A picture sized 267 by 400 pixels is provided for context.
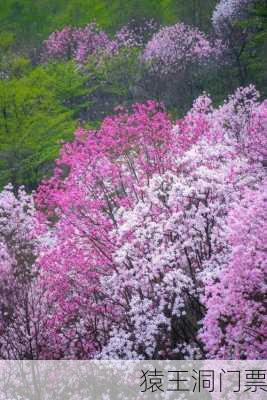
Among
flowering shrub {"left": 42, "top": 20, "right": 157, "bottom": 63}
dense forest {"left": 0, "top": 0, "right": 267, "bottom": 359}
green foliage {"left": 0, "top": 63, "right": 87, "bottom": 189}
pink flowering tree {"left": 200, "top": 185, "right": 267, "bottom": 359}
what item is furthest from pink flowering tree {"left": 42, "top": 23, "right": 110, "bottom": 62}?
pink flowering tree {"left": 200, "top": 185, "right": 267, "bottom": 359}

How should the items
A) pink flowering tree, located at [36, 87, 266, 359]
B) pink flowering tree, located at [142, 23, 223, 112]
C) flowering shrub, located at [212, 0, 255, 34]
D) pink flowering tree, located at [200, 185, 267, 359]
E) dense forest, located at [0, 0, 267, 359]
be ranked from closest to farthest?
pink flowering tree, located at [200, 185, 267, 359] < dense forest, located at [0, 0, 267, 359] < pink flowering tree, located at [36, 87, 266, 359] < pink flowering tree, located at [142, 23, 223, 112] < flowering shrub, located at [212, 0, 255, 34]

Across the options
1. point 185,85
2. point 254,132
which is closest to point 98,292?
point 254,132

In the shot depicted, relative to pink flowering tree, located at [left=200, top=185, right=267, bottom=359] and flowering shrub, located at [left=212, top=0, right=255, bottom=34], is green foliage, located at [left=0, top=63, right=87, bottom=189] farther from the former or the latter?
pink flowering tree, located at [left=200, top=185, right=267, bottom=359]

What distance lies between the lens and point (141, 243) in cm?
1084

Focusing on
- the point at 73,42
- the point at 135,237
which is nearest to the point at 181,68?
the point at 73,42

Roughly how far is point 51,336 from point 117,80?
1021 inches

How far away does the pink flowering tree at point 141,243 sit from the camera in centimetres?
1044

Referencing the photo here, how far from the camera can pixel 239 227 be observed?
8297 mm

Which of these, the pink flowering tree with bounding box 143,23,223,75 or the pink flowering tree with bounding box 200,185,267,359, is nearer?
the pink flowering tree with bounding box 200,185,267,359

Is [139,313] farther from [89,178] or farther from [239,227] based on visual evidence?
[89,178]

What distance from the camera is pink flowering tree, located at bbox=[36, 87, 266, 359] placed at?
34.2 feet

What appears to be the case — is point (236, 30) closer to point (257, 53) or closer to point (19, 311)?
point (257, 53)

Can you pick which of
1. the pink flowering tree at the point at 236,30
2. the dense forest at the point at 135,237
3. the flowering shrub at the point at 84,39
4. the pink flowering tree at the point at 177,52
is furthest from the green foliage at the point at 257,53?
the dense forest at the point at 135,237

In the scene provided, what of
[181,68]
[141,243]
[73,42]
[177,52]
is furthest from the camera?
[73,42]
